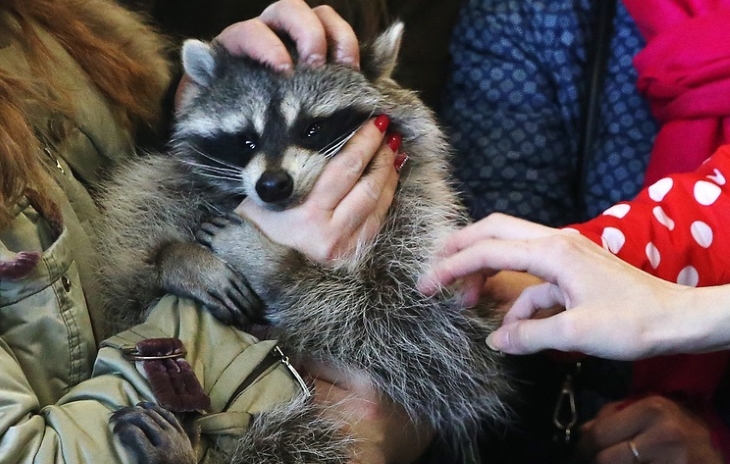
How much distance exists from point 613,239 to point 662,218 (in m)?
0.13

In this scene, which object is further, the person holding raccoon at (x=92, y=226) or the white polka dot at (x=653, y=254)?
the white polka dot at (x=653, y=254)

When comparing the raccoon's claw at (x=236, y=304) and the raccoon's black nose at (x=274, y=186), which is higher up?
the raccoon's black nose at (x=274, y=186)

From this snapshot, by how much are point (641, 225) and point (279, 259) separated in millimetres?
682

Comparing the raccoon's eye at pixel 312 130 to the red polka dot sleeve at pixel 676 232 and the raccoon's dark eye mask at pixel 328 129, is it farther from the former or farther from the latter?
the red polka dot sleeve at pixel 676 232

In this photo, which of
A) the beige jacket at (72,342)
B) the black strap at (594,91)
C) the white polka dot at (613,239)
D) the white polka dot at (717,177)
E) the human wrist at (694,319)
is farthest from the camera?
the black strap at (594,91)

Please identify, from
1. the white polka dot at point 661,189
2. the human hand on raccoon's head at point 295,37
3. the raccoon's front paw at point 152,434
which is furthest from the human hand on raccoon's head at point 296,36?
the raccoon's front paw at point 152,434

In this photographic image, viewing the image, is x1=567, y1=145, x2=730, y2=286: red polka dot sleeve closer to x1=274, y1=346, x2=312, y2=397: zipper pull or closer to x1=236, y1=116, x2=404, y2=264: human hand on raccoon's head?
x1=236, y1=116, x2=404, y2=264: human hand on raccoon's head

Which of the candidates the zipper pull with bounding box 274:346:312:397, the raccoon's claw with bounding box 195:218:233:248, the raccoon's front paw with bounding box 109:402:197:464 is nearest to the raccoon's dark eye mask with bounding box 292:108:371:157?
the raccoon's claw with bounding box 195:218:233:248

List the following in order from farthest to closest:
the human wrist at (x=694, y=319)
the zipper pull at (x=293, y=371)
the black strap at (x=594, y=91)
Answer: the black strap at (x=594, y=91)
the zipper pull at (x=293, y=371)
the human wrist at (x=694, y=319)

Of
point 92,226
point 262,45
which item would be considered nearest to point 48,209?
point 92,226

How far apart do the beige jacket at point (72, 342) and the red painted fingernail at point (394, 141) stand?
537 millimetres

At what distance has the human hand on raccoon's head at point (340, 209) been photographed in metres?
1.36

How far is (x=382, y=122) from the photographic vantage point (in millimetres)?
1500

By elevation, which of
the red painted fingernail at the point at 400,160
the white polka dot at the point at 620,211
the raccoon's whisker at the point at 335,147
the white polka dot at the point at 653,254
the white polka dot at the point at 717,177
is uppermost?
the raccoon's whisker at the point at 335,147
